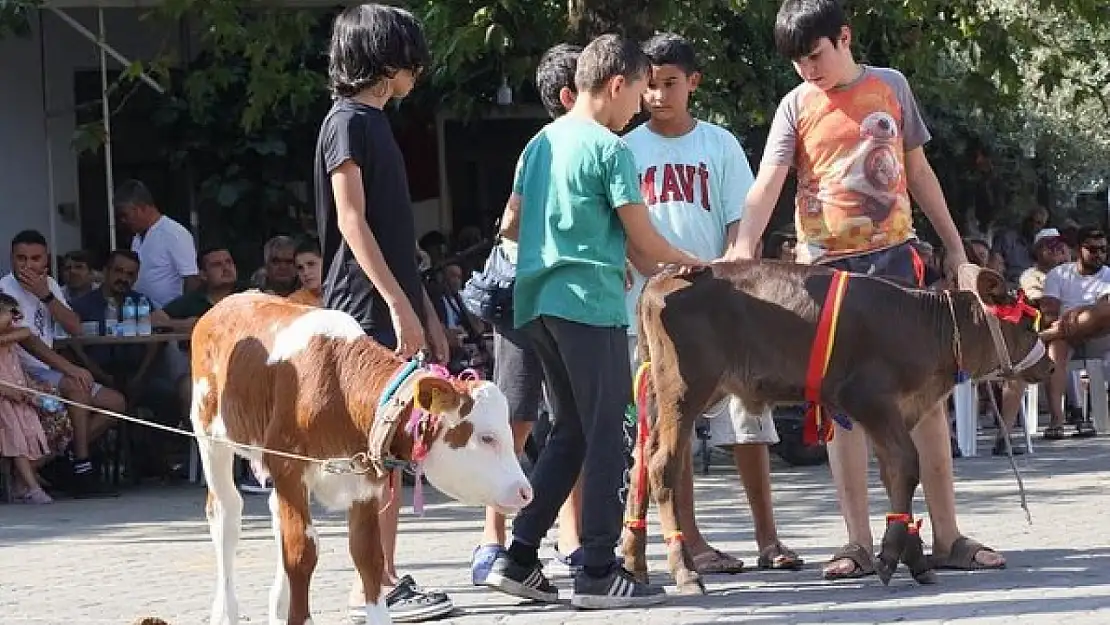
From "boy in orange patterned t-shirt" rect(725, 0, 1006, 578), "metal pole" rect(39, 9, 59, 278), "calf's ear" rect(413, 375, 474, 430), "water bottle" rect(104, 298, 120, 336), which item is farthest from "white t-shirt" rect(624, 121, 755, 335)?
"metal pole" rect(39, 9, 59, 278)

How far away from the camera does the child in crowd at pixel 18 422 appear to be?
13055mm

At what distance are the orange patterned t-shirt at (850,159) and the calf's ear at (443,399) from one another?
2299 mm

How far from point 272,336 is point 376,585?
0.87 metres

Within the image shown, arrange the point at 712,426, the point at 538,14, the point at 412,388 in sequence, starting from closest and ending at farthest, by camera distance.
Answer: the point at 412,388 < the point at 712,426 < the point at 538,14

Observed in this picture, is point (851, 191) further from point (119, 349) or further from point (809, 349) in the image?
point (119, 349)

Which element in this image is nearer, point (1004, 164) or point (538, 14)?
point (538, 14)

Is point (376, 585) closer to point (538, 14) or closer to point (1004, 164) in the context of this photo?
point (538, 14)

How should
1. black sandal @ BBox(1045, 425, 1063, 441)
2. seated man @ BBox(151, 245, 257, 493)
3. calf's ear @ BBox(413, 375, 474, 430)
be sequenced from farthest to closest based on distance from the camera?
black sandal @ BBox(1045, 425, 1063, 441) → seated man @ BBox(151, 245, 257, 493) → calf's ear @ BBox(413, 375, 474, 430)

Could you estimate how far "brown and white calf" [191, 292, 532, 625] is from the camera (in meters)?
6.43

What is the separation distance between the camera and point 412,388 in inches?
252

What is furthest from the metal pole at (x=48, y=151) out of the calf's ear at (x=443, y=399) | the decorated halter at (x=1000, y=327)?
the calf's ear at (x=443, y=399)

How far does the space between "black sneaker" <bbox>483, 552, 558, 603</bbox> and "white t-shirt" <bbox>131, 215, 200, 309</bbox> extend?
7639mm

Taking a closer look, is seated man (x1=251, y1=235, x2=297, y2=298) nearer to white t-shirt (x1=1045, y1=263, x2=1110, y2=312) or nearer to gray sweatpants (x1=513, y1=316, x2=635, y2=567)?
gray sweatpants (x1=513, y1=316, x2=635, y2=567)

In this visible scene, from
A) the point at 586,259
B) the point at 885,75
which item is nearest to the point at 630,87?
the point at 586,259
